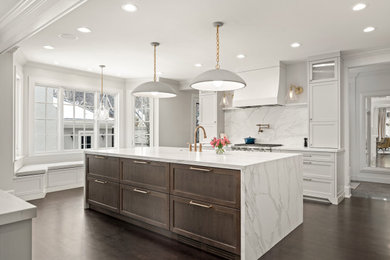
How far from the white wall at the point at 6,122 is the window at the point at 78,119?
183cm

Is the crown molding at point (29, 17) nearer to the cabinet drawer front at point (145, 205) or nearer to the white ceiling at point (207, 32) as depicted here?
the white ceiling at point (207, 32)

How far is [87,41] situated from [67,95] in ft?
7.92

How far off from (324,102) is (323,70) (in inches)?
23.8

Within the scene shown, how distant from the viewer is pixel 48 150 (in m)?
5.73

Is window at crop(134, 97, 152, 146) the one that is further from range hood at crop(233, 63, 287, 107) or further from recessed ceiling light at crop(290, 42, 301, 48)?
recessed ceiling light at crop(290, 42, 301, 48)

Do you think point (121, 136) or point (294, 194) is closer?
point (294, 194)

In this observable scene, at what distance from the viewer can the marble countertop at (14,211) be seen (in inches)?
42.2

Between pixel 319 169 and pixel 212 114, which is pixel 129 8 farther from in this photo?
pixel 319 169

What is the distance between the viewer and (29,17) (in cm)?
248

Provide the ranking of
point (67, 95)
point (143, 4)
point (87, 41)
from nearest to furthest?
1. point (143, 4)
2. point (87, 41)
3. point (67, 95)

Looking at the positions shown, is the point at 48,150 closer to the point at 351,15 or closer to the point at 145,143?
the point at 145,143

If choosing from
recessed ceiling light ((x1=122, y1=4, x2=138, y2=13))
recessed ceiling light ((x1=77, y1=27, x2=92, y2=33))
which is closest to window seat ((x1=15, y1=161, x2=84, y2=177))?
recessed ceiling light ((x1=77, y1=27, x2=92, y2=33))

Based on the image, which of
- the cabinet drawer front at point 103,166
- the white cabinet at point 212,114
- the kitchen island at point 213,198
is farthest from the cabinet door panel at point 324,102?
the cabinet drawer front at point 103,166

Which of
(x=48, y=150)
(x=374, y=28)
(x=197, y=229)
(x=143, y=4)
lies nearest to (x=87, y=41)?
(x=143, y=4)
